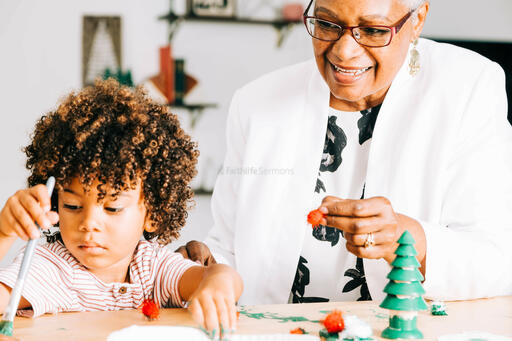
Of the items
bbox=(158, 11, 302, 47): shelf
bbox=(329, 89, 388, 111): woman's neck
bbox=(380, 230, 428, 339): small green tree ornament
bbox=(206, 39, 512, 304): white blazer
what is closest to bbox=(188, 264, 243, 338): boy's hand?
bbox=(380, 230, 428, 339): small green tree ornament

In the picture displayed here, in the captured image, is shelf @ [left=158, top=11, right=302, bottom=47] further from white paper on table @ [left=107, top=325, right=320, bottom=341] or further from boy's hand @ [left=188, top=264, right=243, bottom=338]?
white paper on table @ [left=107, top=325, right=320, bottom=341]

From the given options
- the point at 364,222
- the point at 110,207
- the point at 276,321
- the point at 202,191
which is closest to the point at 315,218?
the point at 364,222

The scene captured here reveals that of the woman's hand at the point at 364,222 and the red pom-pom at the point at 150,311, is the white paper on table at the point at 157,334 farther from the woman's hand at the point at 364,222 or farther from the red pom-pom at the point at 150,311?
the woman's hand at the point at 364,222

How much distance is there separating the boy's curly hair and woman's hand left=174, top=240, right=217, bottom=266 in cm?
10

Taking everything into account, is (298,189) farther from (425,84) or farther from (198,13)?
(198,13)

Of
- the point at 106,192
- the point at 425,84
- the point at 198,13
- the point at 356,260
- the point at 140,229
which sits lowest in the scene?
the point at 356,260

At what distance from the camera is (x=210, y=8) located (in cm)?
379

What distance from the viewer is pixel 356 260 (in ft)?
5.64

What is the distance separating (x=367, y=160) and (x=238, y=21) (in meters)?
2.29

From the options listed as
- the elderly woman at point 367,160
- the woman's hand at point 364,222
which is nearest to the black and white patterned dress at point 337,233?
the elderly woman at point 367,160

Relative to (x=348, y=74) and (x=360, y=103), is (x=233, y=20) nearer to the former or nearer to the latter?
(x=360, y=103)

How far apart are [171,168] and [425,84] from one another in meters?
0.76

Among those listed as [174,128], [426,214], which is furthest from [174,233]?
[426,214]

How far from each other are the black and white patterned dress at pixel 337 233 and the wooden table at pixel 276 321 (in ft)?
1.26
